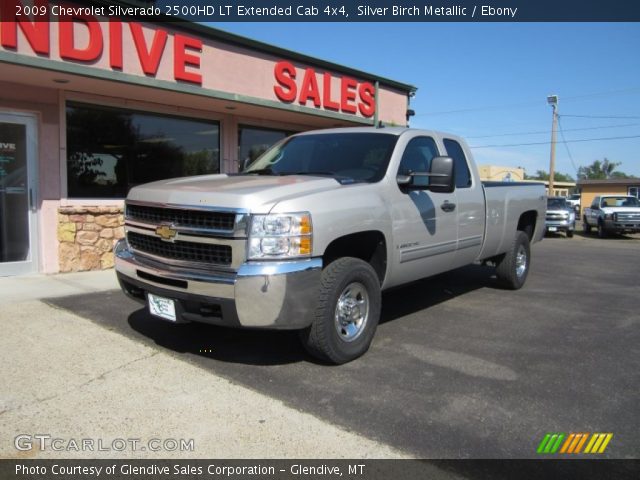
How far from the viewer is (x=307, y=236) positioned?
3.74 meters

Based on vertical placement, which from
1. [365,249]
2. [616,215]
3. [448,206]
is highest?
[448,206]

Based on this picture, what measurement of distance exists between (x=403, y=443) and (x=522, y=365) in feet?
6.01

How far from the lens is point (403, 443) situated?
3047 mm

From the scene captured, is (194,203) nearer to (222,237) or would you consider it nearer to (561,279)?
(222,237)

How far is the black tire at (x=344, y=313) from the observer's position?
3.96 meters

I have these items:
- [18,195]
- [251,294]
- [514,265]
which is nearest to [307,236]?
[251,294]

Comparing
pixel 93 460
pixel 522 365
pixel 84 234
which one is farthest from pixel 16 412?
pixel 84 234

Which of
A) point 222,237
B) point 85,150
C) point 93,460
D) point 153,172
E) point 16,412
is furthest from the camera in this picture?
point 153,172

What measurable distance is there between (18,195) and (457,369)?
7173mm

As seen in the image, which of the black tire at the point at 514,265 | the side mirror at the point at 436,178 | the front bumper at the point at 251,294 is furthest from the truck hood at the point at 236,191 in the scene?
the black tire at the point at 514,265

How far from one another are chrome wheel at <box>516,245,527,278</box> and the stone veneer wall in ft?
21.5

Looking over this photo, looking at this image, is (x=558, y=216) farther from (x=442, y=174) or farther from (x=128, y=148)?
(x=442, y=174)

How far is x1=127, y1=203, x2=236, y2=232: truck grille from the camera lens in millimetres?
3744

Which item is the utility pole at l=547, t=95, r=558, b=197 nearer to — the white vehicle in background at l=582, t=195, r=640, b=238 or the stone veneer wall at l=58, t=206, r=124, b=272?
the white vehicle in background at l=582, t=195, r=640, b=238
